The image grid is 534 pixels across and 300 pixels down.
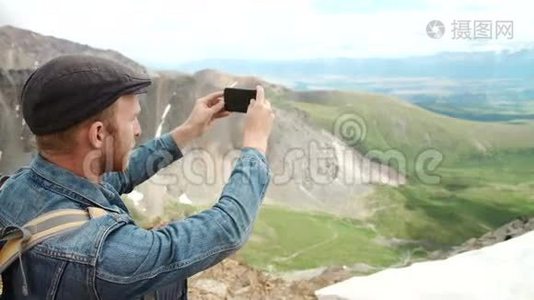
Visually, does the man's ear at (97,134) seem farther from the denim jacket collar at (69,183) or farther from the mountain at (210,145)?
the mountain at (210,145)

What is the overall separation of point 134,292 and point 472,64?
1602 millimetres

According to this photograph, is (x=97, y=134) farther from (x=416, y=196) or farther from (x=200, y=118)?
(x=416, y=196)

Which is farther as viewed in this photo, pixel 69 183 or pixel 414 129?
pixel 414 129

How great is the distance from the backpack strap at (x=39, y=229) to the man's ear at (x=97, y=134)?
0.09 metres

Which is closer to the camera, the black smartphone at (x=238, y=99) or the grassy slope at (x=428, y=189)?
the black smartphone at (x=238, y=99)

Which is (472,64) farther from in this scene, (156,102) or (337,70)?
(156,102)

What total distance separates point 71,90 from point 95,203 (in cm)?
15

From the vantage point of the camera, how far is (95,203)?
86 centimetres

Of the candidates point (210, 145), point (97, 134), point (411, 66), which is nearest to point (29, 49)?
point (210, 145)

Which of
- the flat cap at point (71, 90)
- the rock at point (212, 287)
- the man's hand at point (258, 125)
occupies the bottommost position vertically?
the rock at point (212, 287)

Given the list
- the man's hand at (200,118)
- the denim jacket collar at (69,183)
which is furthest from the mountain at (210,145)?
the denim jacket collar at (69,183)

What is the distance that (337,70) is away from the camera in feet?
7.28

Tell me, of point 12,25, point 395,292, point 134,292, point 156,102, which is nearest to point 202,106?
point 134,292

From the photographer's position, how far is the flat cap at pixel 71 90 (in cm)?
82
